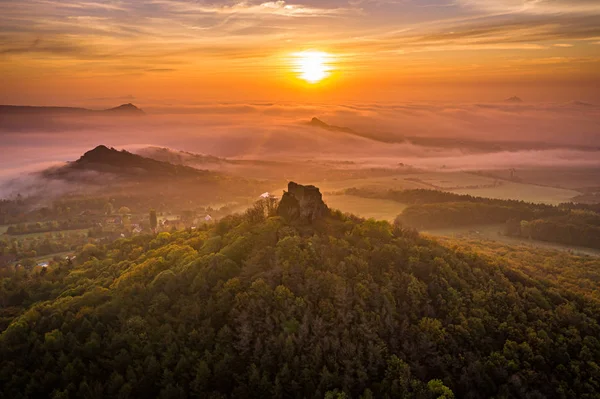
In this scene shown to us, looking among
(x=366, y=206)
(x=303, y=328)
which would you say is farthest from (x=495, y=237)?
(x=303, y=328)

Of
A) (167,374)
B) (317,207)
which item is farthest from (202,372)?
(317,207)

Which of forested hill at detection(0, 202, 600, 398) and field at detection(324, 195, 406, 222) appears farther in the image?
field at detection(324, 195, 406, 222)

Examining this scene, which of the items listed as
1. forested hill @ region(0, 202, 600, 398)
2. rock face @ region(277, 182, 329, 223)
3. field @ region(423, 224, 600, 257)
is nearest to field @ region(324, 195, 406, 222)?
field @ region(423, 224, 600, 257)

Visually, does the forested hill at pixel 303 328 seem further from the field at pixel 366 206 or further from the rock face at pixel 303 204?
the field at pixel 366 206

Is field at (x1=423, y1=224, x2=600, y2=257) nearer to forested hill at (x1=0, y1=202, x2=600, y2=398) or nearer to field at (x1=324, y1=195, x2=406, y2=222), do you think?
field at (x1=324, y1=195, x2=406, y2=222)

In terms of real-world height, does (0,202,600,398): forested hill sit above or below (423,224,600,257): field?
above

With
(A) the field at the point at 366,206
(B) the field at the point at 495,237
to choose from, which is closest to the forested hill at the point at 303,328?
(B) the field at the point at 495,237

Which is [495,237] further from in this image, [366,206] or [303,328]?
[303,328]
